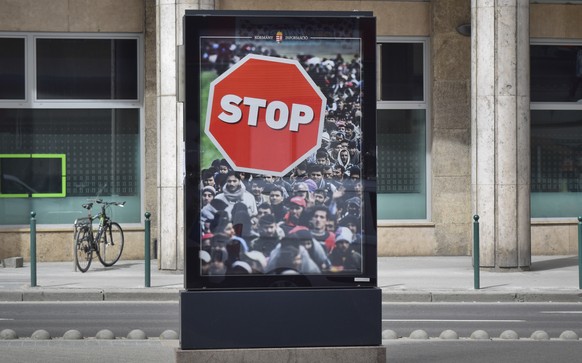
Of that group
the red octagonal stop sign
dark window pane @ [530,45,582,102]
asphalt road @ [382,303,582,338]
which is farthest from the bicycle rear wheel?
the red octagonal stop sign

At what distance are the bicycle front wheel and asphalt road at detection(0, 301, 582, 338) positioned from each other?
4.80 meters

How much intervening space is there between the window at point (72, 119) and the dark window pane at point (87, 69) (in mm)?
19

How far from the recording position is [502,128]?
2056 centimetres

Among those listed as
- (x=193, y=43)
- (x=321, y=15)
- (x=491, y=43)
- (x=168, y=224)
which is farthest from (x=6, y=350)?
(x=491, y=43)

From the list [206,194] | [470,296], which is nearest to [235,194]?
[206,194]

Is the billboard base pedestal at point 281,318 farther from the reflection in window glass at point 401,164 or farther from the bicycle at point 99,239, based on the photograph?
the reflection in window glass at point 401,164

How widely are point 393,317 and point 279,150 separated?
248 inches

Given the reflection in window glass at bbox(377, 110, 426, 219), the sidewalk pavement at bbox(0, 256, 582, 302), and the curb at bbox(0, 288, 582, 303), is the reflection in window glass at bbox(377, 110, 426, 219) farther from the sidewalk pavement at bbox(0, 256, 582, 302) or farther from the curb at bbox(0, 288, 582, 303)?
the curb at bbox(0, 288, 582, 303)

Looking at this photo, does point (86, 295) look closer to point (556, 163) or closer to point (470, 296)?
point (470, 296)

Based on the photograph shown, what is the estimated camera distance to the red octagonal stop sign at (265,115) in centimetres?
902

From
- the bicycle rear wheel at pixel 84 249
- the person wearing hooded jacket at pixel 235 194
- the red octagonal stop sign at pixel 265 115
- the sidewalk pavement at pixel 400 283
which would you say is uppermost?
the red octagonal stop sign at pixel 265 115

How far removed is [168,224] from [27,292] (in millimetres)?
3613

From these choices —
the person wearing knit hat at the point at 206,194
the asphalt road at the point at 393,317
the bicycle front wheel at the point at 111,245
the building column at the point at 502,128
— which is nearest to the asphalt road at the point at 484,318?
the asphalt road at the point at 393,317

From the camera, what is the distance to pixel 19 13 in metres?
23.0
